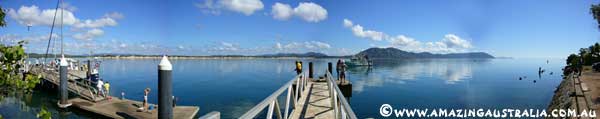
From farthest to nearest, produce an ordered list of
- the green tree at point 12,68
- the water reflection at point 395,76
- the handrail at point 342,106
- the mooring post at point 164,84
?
1. the water reflection at point 395,76
2. the mooring post at point 164,84
3. the handrail at point 342,106
4. the green tree at point 12,68

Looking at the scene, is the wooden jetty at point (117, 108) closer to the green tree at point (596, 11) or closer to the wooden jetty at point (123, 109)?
the wooden jetty at point (123, 109)

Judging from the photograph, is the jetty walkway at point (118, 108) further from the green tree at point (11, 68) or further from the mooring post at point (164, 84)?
the green tree at point (11, 68)

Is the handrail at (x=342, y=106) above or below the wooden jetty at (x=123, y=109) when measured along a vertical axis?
above

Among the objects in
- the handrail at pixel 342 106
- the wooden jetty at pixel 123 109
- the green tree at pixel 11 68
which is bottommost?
the wooden jetty at pixel 123 109

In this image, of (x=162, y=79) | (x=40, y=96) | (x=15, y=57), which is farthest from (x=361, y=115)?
(x=40, y=96)

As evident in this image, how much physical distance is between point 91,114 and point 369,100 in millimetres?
21778

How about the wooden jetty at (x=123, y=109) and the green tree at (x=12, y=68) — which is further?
the wooden jetty at (x=123, y=109)

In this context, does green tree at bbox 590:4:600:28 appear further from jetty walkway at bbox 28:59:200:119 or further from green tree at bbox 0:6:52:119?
green tree at bbox 0:6:52:119

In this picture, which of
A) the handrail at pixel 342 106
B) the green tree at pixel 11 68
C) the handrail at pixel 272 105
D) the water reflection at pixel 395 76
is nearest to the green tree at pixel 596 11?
the water reflection at pixel 395 76

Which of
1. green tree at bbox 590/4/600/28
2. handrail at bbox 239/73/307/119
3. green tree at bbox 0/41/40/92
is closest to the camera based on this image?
green tree at bbox 0/41/40/92

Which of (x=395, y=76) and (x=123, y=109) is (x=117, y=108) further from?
(x=395, y=76)

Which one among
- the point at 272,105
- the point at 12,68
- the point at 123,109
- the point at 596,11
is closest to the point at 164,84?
the point at 272,105

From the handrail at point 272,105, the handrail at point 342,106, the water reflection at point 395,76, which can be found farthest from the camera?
the water reflection at point 395,76

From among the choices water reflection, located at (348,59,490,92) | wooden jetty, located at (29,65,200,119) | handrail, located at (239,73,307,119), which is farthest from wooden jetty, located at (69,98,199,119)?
water reflection, located at (348,59,490,92)
